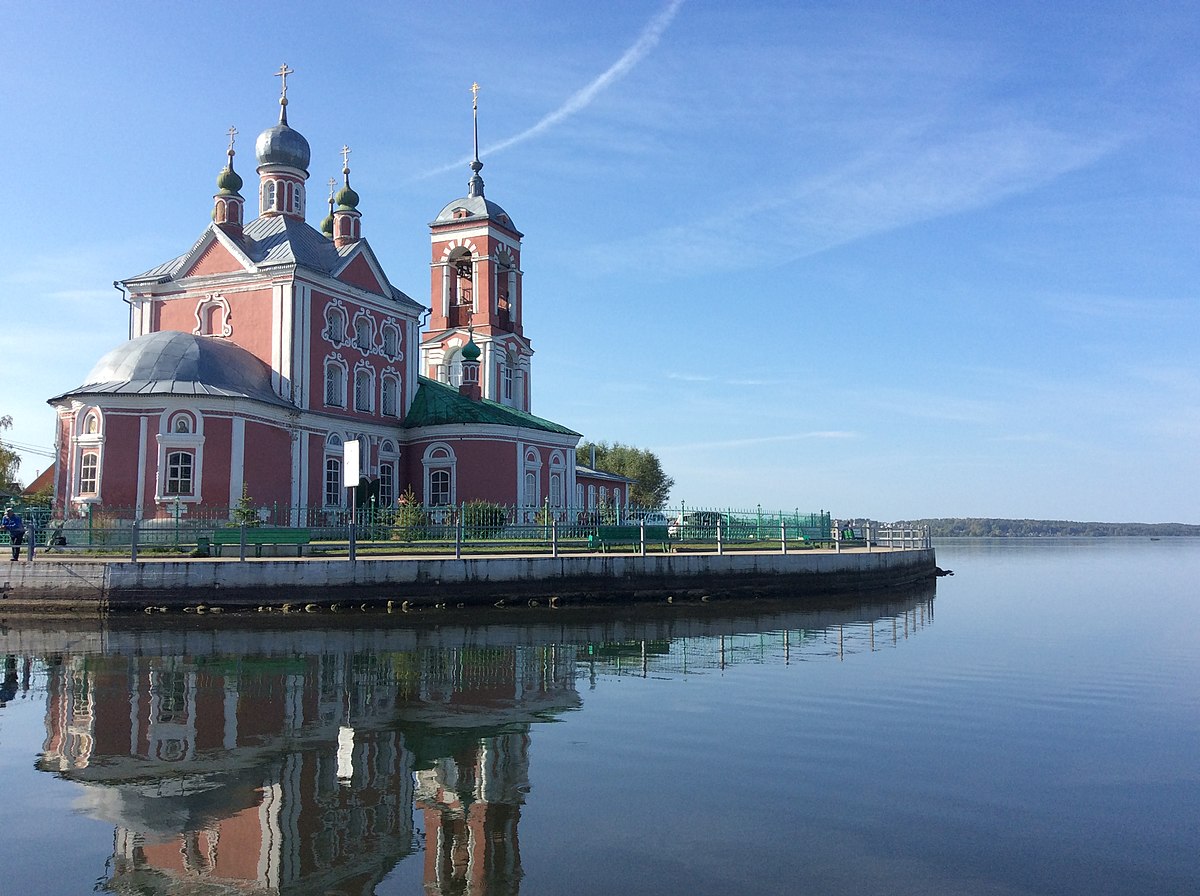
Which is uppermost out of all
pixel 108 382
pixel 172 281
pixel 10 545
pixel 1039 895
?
pixel 172 281

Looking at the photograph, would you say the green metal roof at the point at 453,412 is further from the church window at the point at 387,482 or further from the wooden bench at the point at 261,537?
the wooden bench at the point at 261,537

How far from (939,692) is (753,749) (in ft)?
15.1

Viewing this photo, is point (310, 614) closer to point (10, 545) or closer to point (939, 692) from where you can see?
point (10, 545)

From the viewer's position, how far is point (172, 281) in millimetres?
35188

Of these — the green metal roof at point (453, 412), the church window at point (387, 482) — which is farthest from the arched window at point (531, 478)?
the church window at point (387, 482)

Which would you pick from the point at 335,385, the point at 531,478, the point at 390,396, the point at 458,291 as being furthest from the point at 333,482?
the point at 458,291

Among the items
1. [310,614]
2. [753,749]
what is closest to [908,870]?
[753,749]

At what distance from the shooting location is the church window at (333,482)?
113 feet

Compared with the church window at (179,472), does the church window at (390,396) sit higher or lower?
higher

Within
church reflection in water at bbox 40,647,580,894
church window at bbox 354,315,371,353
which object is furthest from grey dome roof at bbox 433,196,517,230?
church reflection in water at bbox 40,647,580,894

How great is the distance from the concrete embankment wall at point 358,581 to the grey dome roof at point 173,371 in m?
8.37

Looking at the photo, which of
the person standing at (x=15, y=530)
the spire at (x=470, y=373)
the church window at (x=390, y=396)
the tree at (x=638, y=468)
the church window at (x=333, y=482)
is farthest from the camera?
the tree at (x=638, y=468)

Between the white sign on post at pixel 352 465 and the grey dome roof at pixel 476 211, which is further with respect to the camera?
the grey dome roof at pixel 476 211

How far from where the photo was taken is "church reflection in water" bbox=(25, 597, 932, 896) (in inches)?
246
